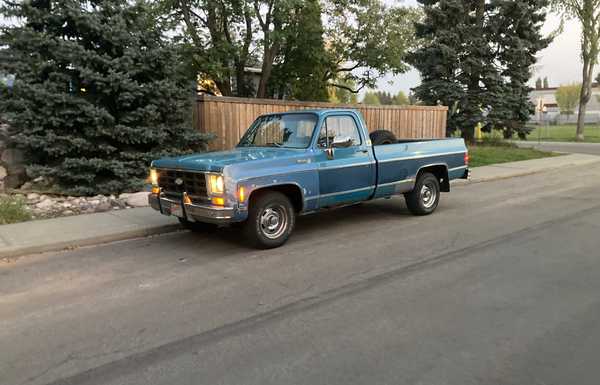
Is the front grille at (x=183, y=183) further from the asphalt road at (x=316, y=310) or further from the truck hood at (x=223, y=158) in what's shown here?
the asphalt road at (x=316, y=310)

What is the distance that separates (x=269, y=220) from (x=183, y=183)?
131cm

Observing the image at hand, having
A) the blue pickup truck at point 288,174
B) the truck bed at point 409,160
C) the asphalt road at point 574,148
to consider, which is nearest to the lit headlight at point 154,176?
the blue pickup truck at point 288,174

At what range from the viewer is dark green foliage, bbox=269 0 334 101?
48.4 feet

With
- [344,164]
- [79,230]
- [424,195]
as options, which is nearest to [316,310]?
[344,164]

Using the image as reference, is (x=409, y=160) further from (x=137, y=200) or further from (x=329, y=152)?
(x=137, y=200)

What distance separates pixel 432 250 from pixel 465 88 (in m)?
18.9

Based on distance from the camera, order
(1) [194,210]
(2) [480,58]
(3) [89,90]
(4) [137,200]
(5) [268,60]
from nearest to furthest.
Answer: (1) [194,210]
(4) [137,200]
(3) [89,90]
(5) [268,60]
(2) [480,58]

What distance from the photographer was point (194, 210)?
6.36 meters

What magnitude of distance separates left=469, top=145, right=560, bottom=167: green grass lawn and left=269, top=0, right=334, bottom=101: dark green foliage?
267 inches

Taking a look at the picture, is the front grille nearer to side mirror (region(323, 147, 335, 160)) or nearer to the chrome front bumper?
the chrome front bumper

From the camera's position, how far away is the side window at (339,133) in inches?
283

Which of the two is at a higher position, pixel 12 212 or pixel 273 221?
pixel 273 221

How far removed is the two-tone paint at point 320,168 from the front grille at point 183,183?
0.10 m

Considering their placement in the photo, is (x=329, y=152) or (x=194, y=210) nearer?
(x=194, y=210)
